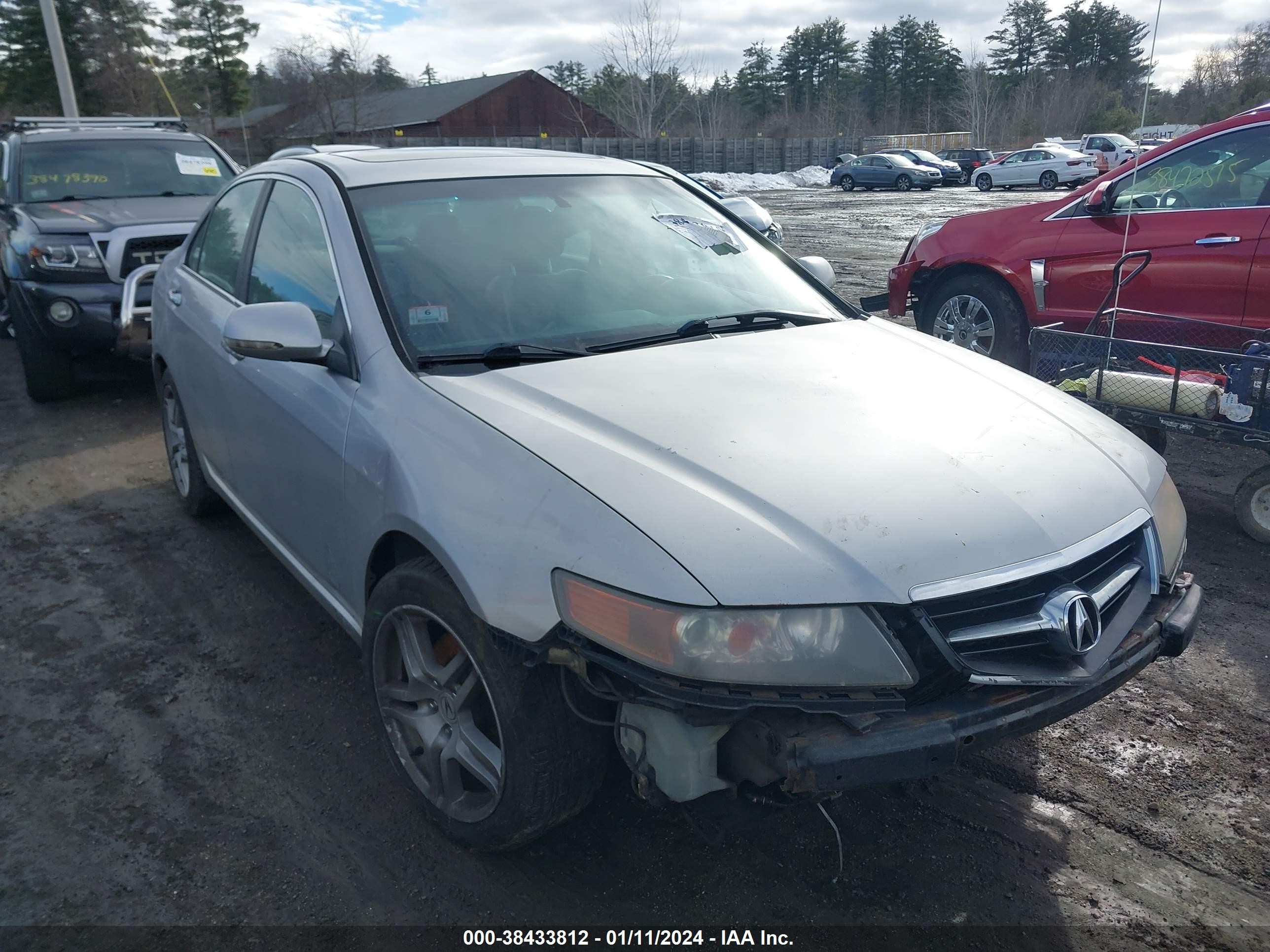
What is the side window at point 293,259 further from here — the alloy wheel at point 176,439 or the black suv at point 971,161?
the black suv at point 971,161

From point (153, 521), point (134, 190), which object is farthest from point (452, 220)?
point (134, 190)

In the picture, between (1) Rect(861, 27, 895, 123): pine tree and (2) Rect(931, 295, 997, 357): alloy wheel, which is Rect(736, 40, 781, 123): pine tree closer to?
(1) Rect(861, 27, 895, 123): pine tree

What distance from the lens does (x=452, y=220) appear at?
10.2 ft

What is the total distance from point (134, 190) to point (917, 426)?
303 inches

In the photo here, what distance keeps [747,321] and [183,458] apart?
10.2 ft

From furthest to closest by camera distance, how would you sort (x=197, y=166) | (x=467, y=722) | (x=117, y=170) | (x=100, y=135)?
(x=197, y=166)
(x=100, y=135)
(x=117, y=170)
(x=467, y=722)

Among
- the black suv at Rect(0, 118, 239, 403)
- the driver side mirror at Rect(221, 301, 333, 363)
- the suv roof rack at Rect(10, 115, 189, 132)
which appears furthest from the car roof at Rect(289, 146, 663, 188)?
the suv roof rack at Rect(10, 115, 189, 132)

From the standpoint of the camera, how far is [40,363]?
276 inches

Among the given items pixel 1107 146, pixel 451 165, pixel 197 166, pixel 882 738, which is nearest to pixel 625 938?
pixel 882 738

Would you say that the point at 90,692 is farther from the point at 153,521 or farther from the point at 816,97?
the point at 816,97

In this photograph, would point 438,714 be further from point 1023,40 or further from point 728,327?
point 1023,40

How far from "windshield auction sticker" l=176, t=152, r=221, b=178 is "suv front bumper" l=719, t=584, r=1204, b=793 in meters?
8.11

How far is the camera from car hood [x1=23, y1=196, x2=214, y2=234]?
22.9 feet

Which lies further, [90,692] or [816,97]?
[816,97]
